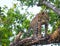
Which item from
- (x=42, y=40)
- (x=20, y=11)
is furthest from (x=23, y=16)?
(x=42, y=40)

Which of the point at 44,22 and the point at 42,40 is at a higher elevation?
the point at 44,22

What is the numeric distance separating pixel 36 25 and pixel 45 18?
0.29m

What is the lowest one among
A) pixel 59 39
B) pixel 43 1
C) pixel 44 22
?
pixel 59 39

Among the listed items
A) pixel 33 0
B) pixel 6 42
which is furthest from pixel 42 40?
pixel 33 0

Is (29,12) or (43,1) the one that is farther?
(29,12)

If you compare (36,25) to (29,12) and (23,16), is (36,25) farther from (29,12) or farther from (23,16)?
(29,12)

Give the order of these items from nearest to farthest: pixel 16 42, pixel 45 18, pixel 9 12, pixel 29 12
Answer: pixel 16 42
pixel 45 18
pixel 9 12
pixel 29 12

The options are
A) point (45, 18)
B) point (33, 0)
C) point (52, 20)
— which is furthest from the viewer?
point (52, 20)

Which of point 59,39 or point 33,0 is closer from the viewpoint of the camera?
point 59,39

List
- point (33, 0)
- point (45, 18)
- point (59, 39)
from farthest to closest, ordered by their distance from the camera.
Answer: point (33, 0), point (45, 18), point (59, 39)

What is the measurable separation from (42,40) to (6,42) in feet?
2.53

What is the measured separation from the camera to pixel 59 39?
15.9 feet

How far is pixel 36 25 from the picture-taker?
5.90m

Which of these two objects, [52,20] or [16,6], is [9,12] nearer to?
[16,6]
